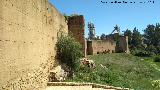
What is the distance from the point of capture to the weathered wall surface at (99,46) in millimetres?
32684

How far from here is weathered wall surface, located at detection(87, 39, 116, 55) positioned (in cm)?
3268

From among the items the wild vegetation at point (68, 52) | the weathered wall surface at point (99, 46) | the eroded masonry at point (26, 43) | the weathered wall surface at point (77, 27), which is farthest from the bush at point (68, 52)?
the weathered wall surface at point (99, 46)

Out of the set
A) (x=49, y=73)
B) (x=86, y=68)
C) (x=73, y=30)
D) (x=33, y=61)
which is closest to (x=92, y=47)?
(x=73, y=30)

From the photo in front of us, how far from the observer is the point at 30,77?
32.4 feet

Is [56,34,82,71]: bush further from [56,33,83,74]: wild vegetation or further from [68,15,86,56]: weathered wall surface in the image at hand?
[68,15,86,56]: weathered wall surface

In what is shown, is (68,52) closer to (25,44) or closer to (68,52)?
(68,52)

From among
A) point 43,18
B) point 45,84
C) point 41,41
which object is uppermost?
point 43,18

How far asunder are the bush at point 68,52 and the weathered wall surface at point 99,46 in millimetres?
16389

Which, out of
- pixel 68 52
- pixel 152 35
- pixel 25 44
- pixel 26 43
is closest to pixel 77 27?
pixel 68 52

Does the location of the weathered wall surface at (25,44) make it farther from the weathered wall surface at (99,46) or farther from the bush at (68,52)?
the weathered wall surface at (99,46)

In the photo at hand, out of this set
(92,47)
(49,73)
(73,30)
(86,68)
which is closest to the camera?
(49,73)

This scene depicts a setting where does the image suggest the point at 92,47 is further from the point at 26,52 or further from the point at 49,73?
the point at 26,52

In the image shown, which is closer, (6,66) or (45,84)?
(6,66)

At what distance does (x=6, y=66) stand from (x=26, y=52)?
196cm
